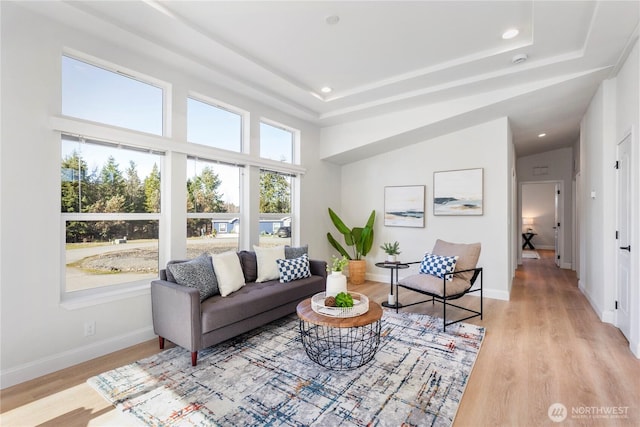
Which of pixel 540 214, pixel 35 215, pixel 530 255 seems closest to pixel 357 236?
pixel 35 215

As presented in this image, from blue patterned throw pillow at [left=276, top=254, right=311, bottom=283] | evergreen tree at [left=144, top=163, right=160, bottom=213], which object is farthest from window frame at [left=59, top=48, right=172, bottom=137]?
blue patterned throw pillow at [left=276, top=254, right=311, bottom=283]

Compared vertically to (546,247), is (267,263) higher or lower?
higher

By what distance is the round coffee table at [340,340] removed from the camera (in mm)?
2334

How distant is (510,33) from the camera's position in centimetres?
286

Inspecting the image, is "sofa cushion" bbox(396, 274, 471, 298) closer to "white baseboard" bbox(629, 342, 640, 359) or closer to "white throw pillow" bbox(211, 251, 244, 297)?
"white baseboard" bbox(629, 342, 640, 359)

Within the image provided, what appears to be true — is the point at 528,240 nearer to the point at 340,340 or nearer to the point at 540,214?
the point at 540,214

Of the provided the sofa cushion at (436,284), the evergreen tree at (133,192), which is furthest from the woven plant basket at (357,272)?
the evergreen tree at (133,192)

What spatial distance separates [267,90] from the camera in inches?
159

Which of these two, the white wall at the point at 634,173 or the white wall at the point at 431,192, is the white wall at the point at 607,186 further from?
the white wall at the point at 431,192

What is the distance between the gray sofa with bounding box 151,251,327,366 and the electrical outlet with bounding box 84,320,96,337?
466 mm

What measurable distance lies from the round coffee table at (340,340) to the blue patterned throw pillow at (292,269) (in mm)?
707

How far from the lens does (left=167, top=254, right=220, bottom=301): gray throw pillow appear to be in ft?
9.18

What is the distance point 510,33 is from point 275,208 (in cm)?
356

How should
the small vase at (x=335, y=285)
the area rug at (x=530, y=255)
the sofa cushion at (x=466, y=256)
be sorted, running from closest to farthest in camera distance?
the small vase at (x=335, y=285) → the sofa cushion at (x=466, y=256) → the area rug at (x=530, y=255)
